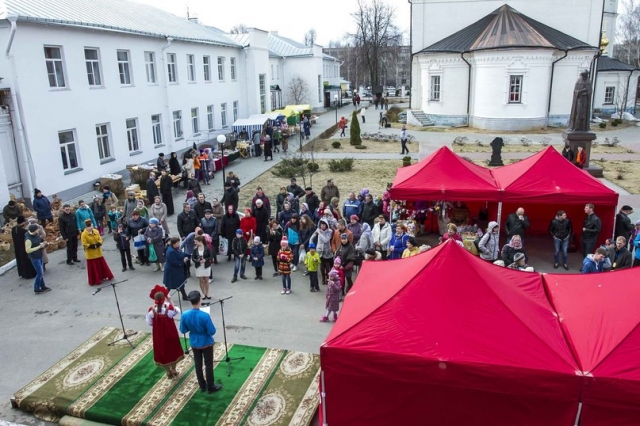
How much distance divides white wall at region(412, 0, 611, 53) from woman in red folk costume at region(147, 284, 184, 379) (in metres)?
34.9

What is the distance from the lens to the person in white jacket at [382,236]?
36.8 ft

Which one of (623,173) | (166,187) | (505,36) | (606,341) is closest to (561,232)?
(606,341)

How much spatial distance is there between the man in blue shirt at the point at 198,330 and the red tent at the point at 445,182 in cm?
685

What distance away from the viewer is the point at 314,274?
35.2ft

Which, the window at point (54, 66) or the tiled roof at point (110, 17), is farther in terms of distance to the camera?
the window at point (54, 66)

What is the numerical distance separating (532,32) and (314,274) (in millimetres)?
29307

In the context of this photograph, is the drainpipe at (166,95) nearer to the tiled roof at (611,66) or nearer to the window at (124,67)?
the window at (124,67)

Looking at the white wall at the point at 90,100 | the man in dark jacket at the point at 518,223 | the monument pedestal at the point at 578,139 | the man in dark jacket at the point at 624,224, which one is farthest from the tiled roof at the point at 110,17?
the monument pedestal at the point at 578,139

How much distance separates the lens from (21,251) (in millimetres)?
11727

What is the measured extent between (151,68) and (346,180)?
11057mm

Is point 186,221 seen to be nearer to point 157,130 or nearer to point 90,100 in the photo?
point 90,100

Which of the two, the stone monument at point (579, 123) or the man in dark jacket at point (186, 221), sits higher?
the stone monument at point (579, 123)

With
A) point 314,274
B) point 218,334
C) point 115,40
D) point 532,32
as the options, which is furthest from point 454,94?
point 218,334

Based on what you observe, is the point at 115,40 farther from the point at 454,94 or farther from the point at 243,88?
the point at 454,94
